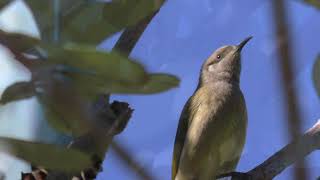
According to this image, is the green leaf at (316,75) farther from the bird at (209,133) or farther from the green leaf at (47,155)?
the bird at (209,133)

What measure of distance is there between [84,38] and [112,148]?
9cm

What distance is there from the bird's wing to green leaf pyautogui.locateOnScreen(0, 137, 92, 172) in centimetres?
167

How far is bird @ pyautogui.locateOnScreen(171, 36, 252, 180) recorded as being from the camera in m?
1.82

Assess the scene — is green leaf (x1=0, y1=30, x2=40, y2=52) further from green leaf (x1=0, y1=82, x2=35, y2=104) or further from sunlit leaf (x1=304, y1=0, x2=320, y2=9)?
sunlit leaf (x1=304, y1=0, x2=320, y2=9)

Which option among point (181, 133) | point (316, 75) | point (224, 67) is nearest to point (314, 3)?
point (316, 75)

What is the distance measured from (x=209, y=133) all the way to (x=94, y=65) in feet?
5.63

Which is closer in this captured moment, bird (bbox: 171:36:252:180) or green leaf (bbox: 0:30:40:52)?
green leaf (bbox: 0:30:40:52)

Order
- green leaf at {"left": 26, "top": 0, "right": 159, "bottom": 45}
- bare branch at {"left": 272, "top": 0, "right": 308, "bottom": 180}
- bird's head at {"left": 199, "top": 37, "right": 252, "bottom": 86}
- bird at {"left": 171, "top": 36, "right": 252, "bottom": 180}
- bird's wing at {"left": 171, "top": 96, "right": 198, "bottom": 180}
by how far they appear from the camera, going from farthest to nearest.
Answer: bird's head at {"left": 199, "top": 37, "right": 252, "bottom": 86} < bird's wing at {"left": 171, "top": 96, "right": 198, "bottom": 180} < bird at {"left": 171, "top": 36, "right": 252, "bottom": 180} < green leaf at {"left": 26, "top": 0, "right": 159, "bottom": 45} < bare branch at {"left": 272, "top": 0, "right": 308, "bottom": 180}

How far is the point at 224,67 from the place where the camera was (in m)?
2.43

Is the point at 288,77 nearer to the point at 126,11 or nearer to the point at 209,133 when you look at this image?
the point at 126,11

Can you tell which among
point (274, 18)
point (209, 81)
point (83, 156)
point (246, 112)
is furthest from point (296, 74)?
point (209, 81)

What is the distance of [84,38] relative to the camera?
1.01 feet

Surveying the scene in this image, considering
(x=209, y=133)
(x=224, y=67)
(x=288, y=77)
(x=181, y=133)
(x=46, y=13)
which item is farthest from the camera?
(x=224, y=67)

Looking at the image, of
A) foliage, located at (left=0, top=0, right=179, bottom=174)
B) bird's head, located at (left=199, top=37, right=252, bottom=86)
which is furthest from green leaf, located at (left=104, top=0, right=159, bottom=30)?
bird's head, located at (left=199, top=37, right=252, bottom=86)
